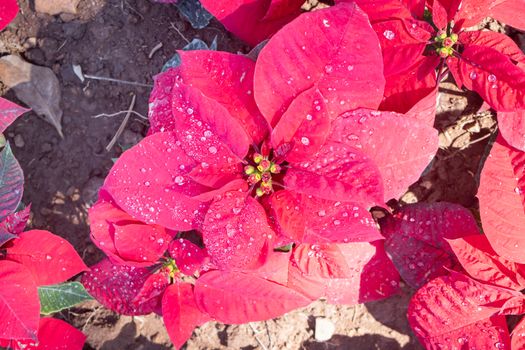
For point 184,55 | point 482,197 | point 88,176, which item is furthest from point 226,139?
point 88,176

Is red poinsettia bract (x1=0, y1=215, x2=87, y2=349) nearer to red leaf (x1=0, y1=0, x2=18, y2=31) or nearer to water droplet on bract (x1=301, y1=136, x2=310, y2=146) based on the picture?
red leaf (x1=0, y1=0, x2=18, y2=31)

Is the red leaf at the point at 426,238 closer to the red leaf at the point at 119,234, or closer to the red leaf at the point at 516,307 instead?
the red leaf at the point at 516,307

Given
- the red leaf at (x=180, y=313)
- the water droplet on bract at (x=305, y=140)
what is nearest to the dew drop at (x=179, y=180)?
the water droplet on bract at (x=305, y=140)

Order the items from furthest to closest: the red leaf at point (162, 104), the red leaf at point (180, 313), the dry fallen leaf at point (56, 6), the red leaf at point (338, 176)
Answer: the dry fallen leaf at point (56, 6) → the red leaf at point (180, 313) → the red leaf at point (162, 104) → the red leaf at point (338, 176)

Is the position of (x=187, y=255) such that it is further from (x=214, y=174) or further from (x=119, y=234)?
(x=214, y=174)

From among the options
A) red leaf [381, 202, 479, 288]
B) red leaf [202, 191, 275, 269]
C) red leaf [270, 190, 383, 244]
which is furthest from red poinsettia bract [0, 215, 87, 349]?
red leaf [381, 202, 479, 288]
